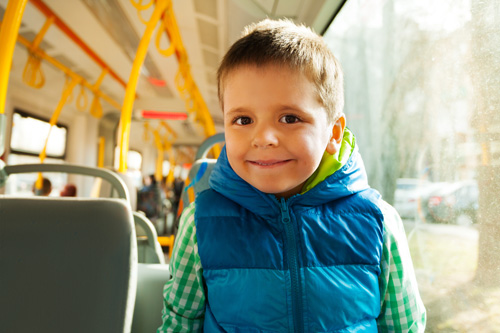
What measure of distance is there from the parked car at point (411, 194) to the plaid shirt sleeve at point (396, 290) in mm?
529

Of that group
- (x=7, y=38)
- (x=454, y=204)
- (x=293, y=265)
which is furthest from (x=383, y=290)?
(x=7, y=38)

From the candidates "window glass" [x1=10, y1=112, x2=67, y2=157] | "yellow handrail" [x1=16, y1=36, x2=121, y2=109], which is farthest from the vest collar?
"window glass" [x1=10, y1=112, x2=67, y2=157]

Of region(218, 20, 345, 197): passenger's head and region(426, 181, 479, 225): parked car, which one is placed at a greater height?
region(218, 20, 345, 197): passenger's head

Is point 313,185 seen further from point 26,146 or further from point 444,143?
point 26,146

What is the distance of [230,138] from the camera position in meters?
0.78

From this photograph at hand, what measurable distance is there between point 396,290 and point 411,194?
2.31 feet

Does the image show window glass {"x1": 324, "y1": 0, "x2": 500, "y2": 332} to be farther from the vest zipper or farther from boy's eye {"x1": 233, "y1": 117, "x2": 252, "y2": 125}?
boy's eye {"x1": 233, "y1": 117, "x2": 252, "y2": 125}

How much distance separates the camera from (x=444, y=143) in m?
1.17

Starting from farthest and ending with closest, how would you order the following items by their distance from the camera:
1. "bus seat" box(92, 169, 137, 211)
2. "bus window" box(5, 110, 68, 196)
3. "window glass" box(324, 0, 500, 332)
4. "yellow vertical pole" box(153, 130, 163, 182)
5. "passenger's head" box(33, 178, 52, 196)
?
"yellow vertical pole" box(153, 130, 163, 182)
"bus window" box(5, 110, 68, 196)
"passenger's head" box(33, 178, 52, 196)
"bus seat" box(92, 169, 137, 211)
"window glass" box(324, 0, 500, 332)

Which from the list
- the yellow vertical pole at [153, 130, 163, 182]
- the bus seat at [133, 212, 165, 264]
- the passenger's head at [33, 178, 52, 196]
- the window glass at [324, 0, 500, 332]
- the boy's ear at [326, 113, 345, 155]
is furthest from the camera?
the yellow vertical pole at [153, 130, 163, 182]

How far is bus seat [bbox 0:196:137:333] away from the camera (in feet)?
2.42

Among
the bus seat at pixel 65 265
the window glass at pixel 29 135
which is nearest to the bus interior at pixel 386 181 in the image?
the bus seat at pixel 65 265

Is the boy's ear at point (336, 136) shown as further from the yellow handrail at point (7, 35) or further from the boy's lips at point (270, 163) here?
the yellow handrail at point (7, 35)

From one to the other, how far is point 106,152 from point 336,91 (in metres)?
8.14
